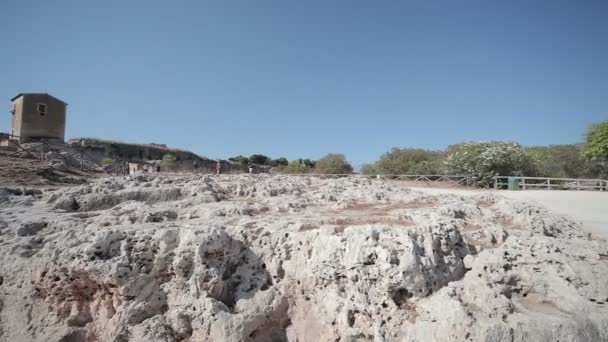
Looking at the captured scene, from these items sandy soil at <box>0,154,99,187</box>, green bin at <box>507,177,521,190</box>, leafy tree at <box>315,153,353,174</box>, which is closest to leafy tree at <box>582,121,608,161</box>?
green bin at <box>507,177,521,190</box>

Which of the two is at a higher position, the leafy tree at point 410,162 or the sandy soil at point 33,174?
the leafy tree at point 410,162

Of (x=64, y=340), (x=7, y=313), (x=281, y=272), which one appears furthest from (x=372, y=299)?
(x=7, y=313)

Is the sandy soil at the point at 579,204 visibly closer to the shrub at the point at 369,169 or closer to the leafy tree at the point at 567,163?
the leafy tree at the point at 567,163

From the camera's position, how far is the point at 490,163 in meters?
23.9

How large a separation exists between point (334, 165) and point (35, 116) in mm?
28395

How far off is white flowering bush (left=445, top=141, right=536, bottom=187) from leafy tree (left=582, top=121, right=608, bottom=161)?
20.6ft

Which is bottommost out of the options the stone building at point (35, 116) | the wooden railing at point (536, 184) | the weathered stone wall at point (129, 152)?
the wooden railing at point (536, 184)

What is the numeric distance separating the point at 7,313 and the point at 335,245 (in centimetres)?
556

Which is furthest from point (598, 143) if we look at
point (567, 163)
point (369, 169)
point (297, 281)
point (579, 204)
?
point (297, 281)

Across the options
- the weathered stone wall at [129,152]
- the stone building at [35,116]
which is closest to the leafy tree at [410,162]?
the weathered stone wall at [129,152]

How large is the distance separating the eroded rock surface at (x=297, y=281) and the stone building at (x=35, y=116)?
2946 centimetres

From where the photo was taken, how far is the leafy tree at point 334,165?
3567 cm

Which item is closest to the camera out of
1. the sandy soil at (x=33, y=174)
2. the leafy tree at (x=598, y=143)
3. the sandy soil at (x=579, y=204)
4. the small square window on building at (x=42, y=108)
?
the sandy soil at (x=579, y=204)

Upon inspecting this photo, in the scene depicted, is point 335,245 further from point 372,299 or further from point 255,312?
point 255,312
